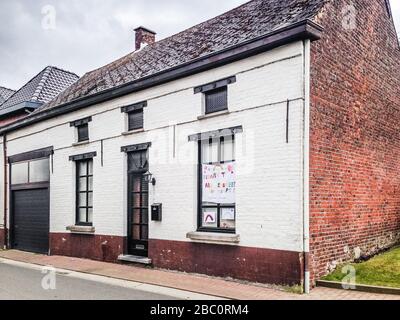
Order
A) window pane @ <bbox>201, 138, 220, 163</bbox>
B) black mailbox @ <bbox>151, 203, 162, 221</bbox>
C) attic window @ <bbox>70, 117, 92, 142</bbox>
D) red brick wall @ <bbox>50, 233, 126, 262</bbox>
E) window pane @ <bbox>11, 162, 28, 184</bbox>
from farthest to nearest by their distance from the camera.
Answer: window pane @ <bbox>11, 162, 28, 184</bbox> < attic window @ <bbox>70, 117, 92, 142</bbox> < red brick wall @ <bbox>50, 233, 126, 262</bbox> < black mailbox @ <bbox>151, 203, 162, 221</bbox> < window pane @ <bbox>201, 138, 220, 163</bbox>

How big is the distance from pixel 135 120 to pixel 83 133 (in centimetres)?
266

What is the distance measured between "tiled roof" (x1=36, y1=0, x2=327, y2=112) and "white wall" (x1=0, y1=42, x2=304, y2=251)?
0.74 metres

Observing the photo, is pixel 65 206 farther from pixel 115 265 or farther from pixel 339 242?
pixel 339 242

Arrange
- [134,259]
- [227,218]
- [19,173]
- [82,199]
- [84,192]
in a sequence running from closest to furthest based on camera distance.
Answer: [227,218]
[134,259]
[84,192]
[82,199]
[19,173]

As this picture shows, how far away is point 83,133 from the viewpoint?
1434cm

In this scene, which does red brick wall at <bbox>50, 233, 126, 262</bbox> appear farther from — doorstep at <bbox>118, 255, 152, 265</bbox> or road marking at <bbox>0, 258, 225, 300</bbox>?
road marking at <bbox>0, 258, 225, 300</bbox>

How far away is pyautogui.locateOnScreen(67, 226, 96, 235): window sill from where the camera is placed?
13.4 metres

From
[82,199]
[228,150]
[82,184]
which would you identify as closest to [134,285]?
[228,150]

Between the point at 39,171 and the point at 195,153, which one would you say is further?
the point at 39,171

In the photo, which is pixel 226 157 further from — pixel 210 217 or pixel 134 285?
pixel 134 285

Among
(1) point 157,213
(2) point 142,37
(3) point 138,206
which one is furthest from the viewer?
(2) point 142,37

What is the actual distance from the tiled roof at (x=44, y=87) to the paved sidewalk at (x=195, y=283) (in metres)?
8.37
